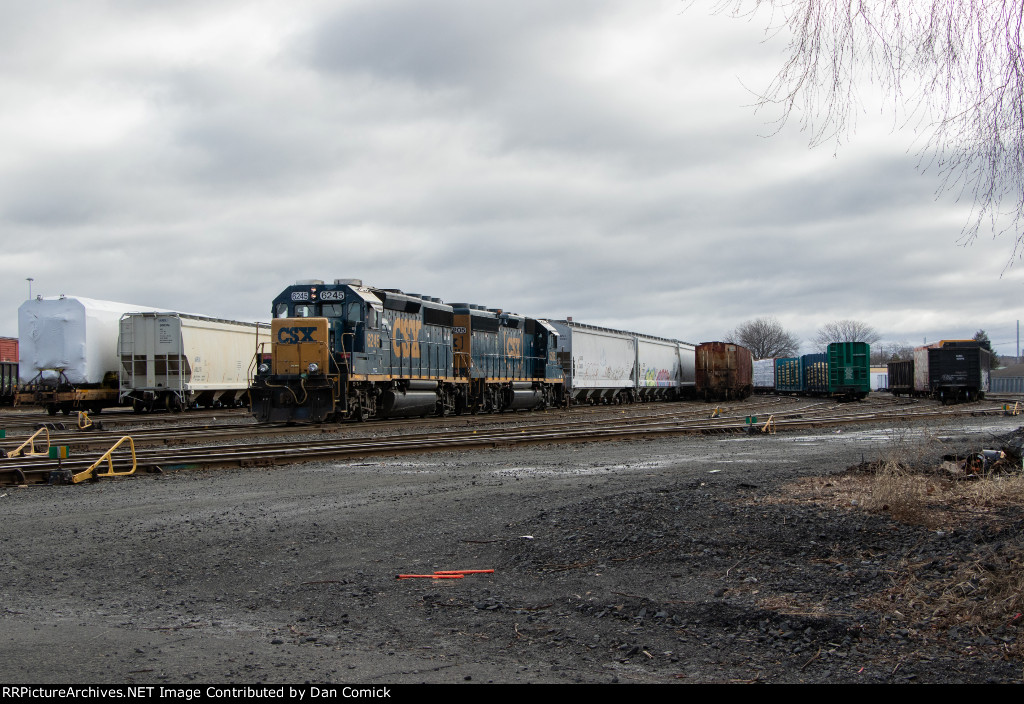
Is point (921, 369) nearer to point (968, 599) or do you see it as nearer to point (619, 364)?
point (619, 364)

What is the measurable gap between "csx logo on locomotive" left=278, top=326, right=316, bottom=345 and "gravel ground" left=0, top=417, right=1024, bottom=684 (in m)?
12.4

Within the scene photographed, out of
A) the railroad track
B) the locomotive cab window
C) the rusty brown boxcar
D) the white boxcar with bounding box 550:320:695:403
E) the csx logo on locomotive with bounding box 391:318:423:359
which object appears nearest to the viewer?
the railroad track

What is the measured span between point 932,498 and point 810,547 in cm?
226

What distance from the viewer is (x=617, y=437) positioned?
17.4 metres

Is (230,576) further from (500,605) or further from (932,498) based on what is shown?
(932,498)

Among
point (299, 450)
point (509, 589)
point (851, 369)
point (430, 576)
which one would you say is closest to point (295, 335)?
point (299, 450)

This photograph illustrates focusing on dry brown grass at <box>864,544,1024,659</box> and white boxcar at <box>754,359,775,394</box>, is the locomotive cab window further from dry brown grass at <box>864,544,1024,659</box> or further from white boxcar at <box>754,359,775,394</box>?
white boxcar at <box>754,359,775,394</box>

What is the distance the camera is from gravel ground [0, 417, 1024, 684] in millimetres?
4020

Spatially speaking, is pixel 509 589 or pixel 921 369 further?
pixel 921 369

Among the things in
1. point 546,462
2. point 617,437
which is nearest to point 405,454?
point 546,462

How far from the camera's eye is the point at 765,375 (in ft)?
234

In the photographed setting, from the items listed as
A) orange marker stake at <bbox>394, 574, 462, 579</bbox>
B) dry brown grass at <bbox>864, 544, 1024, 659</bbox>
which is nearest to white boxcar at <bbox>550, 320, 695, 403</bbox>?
orange marker stake at <bbox>394, 574, 462, 579</bbox>

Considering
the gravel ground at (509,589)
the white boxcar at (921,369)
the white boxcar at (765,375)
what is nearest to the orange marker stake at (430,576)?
the gravel ground at (509,589)

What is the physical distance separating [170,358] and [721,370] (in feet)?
99.9
